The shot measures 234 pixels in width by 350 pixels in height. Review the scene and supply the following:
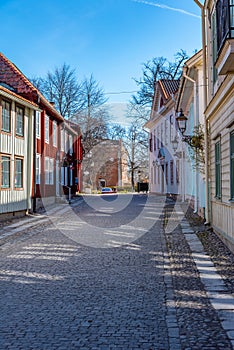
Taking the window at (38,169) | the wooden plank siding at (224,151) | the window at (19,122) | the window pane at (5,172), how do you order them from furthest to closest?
the window at (38,169), the window at (19,122), the window pane at (5,172), the wooden plank siding at (224,151)

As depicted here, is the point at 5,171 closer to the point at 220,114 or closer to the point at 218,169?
the point at 218,169

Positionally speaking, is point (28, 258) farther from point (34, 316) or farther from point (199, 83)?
point (199, 83)

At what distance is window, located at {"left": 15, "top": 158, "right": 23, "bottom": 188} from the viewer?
55.8 feet

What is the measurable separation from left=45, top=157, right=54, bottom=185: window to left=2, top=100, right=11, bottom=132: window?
6523 millimetres

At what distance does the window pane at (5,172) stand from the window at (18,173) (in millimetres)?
776

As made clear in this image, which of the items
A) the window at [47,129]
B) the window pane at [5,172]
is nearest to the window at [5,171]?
the window pane at [5,172]

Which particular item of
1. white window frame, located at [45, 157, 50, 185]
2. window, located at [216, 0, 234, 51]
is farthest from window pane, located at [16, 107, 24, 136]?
window, located at [216, 0, 234, 51]

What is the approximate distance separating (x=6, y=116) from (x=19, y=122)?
1334 millimetres

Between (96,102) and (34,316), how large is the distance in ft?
130

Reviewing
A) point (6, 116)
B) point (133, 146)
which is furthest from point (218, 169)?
point (133, 146)

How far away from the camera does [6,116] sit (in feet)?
52.3

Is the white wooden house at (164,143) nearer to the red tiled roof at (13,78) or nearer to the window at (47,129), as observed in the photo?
the window at (47,129)

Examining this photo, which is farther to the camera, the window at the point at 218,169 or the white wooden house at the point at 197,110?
the white wooden house at the point at 197,110

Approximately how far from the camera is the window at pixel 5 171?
15.7 metres
